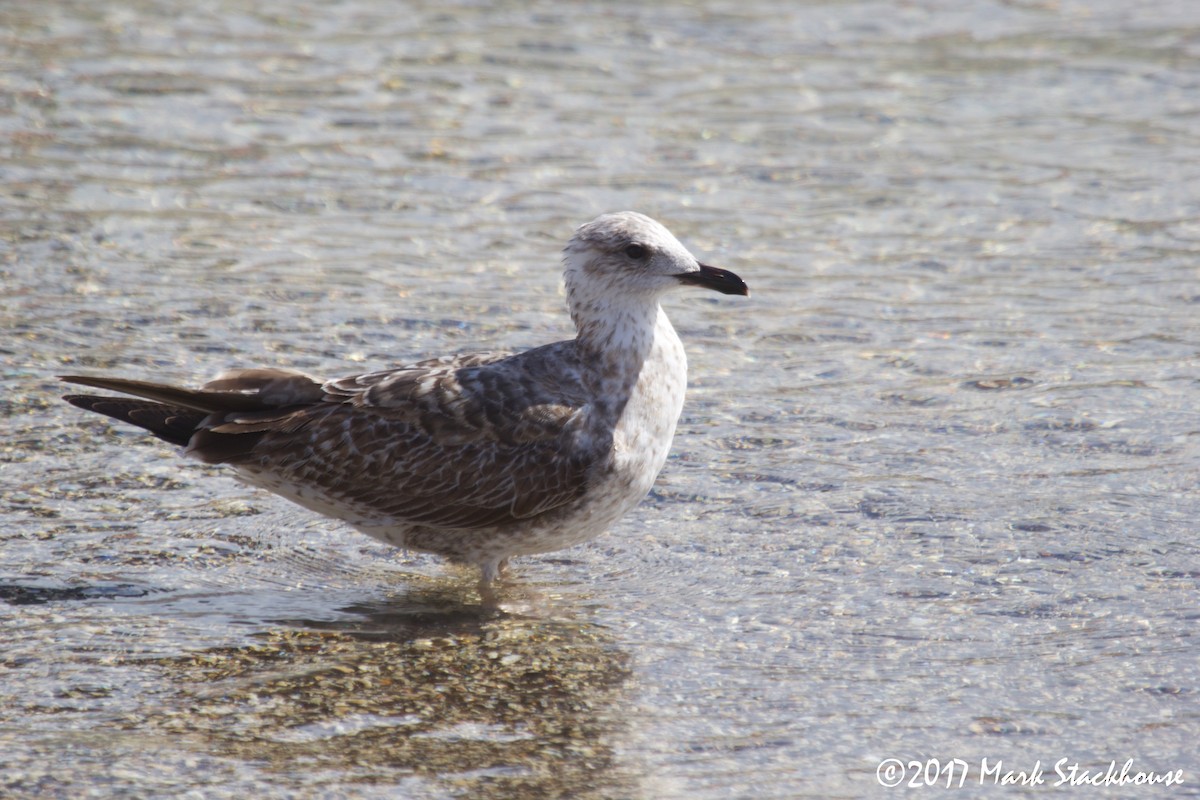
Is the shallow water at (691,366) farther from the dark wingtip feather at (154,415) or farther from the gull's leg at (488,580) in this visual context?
the dark wingtip feather at (154,415)

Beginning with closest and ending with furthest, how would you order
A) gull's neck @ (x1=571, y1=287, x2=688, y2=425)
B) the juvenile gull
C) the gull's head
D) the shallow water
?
the shallow water → the juvenile gull → gull's neck @ (x1=571, y1=287, x2=688, y2=425) → the gull's head

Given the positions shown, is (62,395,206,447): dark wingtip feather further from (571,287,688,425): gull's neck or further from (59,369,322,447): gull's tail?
(571,287,688,425): gull's neck

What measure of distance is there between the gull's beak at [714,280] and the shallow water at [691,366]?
3.69ft

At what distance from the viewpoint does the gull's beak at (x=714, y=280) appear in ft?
22.0

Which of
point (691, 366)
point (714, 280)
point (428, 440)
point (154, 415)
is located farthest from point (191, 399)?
point (691, 366)

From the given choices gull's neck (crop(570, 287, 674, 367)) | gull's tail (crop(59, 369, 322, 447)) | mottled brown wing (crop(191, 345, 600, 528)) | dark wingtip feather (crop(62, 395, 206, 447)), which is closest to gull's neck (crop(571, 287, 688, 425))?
gull's neck (crop(570, 287, 674, 367))

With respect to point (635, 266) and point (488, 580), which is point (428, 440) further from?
point (635, 266)

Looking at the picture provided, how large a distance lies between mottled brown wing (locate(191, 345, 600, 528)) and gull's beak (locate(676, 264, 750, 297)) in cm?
62

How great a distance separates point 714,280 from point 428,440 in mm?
1391

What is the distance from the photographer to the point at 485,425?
6.55 metres

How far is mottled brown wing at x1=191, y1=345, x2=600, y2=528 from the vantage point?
21.3 feet

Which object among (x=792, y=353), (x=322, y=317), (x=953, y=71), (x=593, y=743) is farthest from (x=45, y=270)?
(x=953, y=71)

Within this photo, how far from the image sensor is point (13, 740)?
5.32 meters

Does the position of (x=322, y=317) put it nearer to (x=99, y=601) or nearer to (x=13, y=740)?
(x=99, y=601)
